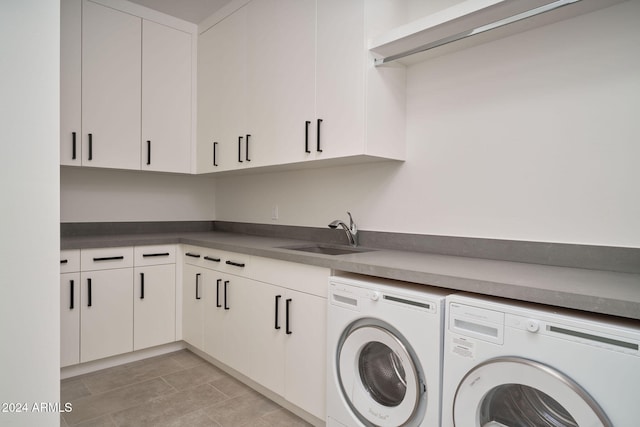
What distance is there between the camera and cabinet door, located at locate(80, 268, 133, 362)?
2.69 meters

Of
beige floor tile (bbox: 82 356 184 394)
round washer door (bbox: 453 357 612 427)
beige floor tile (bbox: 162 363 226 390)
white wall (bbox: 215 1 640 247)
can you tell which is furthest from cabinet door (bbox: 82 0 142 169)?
round washer door (bbox: 453 357 612 427)

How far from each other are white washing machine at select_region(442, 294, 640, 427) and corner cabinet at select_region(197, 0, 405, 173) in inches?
41.5

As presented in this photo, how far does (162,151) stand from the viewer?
10.5 feet

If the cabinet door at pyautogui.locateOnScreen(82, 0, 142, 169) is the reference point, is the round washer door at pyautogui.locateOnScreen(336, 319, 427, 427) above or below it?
below

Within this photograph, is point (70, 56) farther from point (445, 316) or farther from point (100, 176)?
point (445, 316)

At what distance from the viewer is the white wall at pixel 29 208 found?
1102mm

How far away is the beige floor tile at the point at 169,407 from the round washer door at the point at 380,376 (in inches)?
38.6

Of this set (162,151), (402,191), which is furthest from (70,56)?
(402,191)

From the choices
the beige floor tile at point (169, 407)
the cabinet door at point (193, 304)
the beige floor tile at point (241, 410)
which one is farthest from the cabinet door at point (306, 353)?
the cabinet door at point (193, 304)

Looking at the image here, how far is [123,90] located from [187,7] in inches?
31.2

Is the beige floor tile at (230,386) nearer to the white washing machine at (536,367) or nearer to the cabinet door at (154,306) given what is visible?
the cabinet door at (154,306)

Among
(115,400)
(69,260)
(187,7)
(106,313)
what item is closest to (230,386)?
(115,400)

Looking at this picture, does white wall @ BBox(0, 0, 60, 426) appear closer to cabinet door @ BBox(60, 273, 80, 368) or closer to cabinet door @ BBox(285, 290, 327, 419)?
cabinet door @ BBox(285, 290, 327, 419)

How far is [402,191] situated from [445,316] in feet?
3.25
